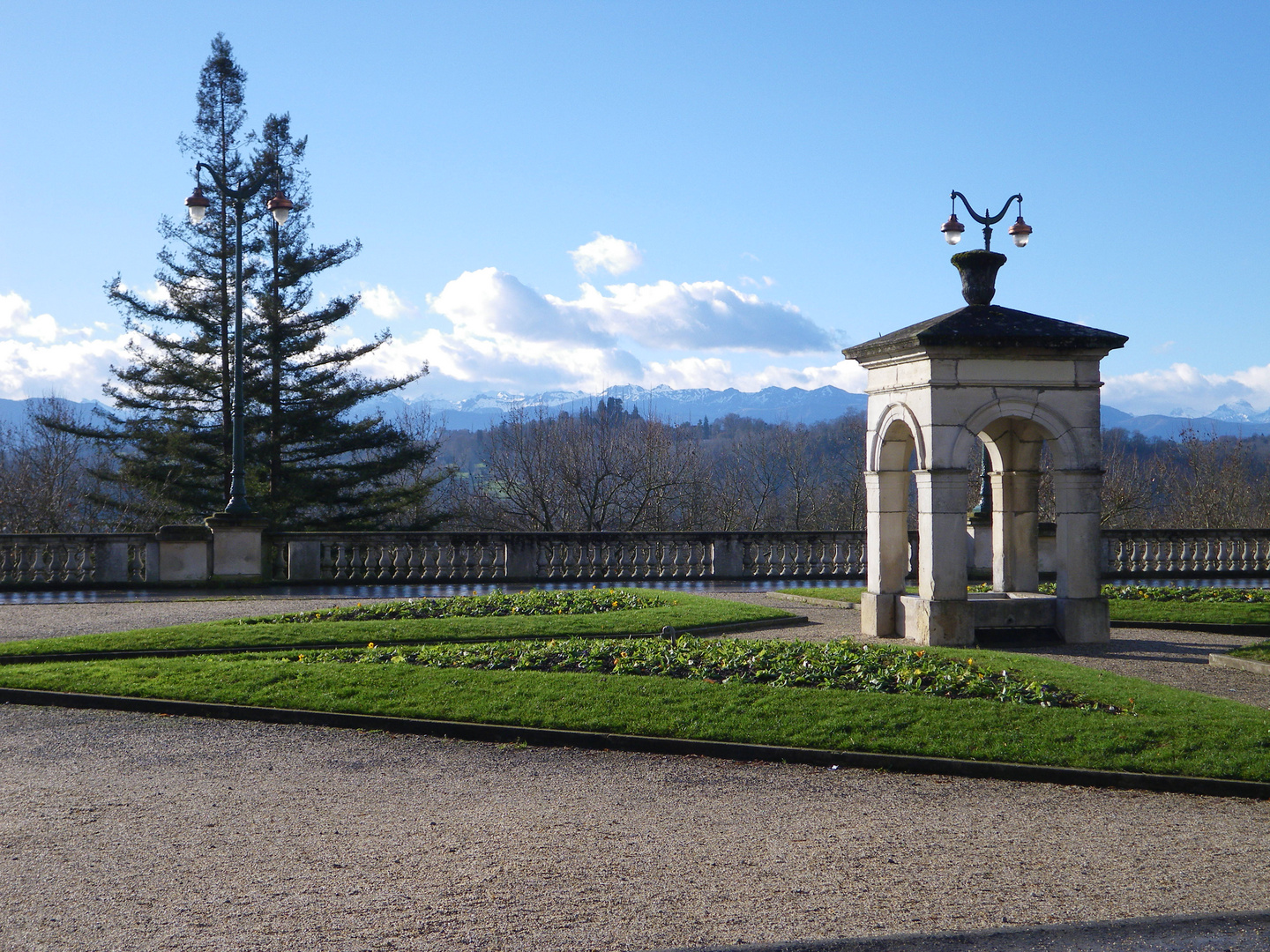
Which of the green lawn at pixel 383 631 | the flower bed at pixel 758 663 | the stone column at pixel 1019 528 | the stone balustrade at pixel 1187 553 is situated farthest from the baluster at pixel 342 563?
the stone balustrade at pixel 1187 553

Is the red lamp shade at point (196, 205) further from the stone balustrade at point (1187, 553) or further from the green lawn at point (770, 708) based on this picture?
the stone balustrade at point (1187, 553)

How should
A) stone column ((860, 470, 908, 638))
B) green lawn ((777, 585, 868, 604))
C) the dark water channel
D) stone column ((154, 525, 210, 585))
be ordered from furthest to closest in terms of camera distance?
Answer: 1. stone column ((154, 525, 210, 585))
2. the dark water channel
3. green lawn ((777, 585, 868, 604))
4. stone column ((860, 470, 908, 638))

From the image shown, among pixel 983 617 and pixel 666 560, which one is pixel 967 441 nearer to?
pixel 983 617

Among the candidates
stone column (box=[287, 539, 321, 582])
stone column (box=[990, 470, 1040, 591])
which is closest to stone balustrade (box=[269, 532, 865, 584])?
stone column (box=[287, 539, 321, 582])

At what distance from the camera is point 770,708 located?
8.83 m

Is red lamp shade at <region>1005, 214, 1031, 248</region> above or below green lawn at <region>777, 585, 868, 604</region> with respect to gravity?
above

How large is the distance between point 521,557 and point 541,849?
16.0 meters

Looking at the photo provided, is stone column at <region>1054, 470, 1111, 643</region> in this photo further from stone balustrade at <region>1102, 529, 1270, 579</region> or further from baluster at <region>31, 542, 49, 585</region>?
baluster at <region>31, 542, 49, 585</region>

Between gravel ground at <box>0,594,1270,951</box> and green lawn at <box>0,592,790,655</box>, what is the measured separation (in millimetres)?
3948

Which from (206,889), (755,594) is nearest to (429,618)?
(755,594)

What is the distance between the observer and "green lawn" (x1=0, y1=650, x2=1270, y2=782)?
768 centimetres

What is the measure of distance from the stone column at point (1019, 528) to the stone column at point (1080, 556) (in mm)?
1596

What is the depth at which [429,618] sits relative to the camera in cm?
1458

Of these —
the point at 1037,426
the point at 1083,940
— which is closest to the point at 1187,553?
the point at 1037,426
